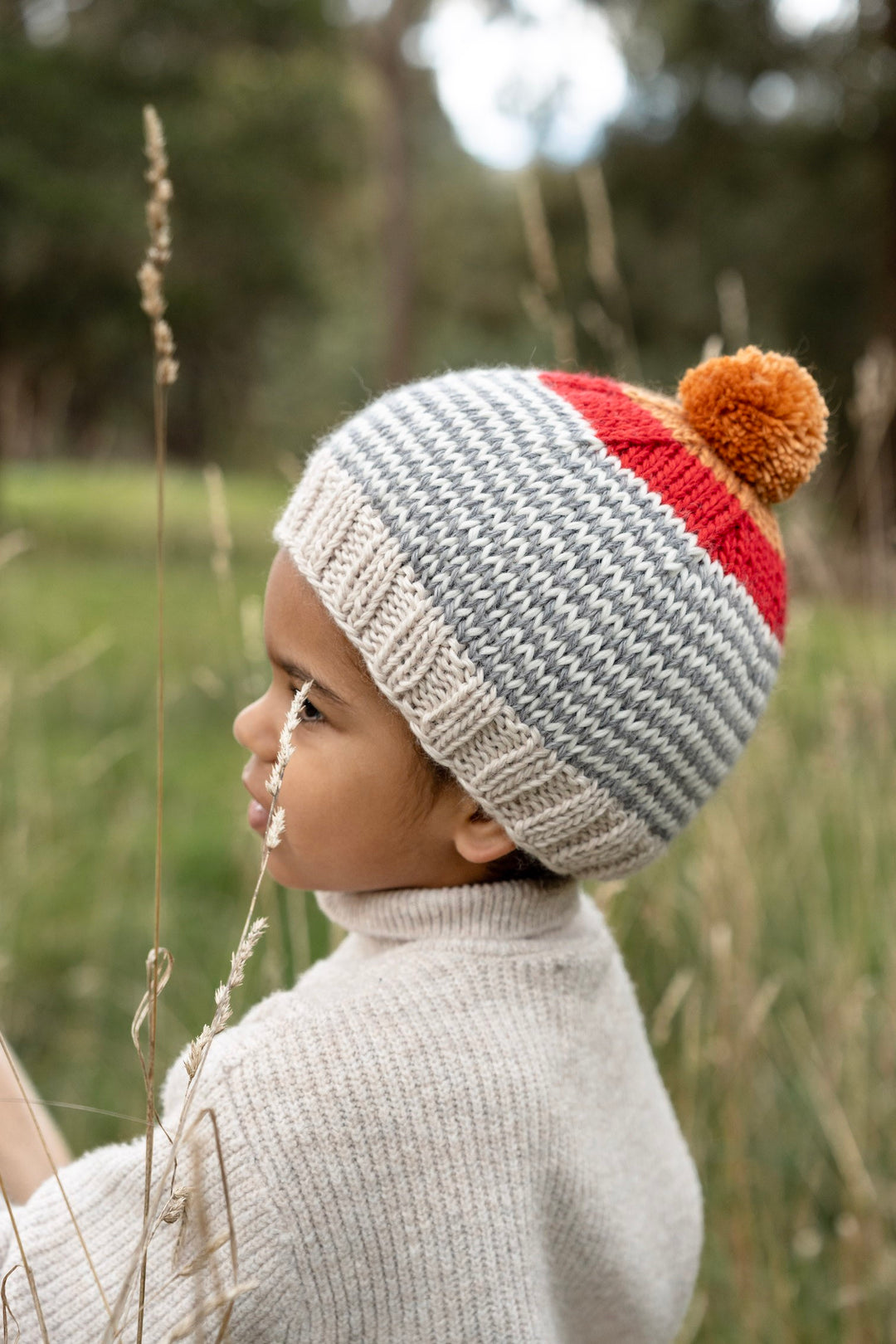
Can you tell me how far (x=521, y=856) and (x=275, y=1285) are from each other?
0.51 metres

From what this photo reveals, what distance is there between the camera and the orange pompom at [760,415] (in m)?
1.31

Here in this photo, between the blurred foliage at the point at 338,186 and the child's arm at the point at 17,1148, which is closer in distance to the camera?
the child's arm at the point at 17,1148

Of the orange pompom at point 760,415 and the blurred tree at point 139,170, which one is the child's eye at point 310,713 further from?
the blurred tree at point 139,170

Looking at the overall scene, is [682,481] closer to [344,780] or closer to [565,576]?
[565,576]

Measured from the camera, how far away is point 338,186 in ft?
44.7

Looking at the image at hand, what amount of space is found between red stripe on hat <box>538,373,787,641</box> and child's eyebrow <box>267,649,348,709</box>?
15.1 inches

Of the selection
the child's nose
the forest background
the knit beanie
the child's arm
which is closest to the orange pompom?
the knit beanie

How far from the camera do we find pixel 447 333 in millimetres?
20750

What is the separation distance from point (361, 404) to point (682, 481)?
0.64 metres

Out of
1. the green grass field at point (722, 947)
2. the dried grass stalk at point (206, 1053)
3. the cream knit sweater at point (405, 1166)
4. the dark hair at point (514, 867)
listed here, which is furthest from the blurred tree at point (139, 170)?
the dried grass stalk at point (206, 1053)

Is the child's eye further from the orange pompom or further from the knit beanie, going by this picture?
the orange pompom

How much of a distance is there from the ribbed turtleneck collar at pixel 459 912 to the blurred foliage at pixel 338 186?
4.80m

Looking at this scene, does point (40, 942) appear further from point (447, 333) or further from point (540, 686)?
point (447, 333)

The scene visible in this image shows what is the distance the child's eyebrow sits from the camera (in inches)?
50.8
